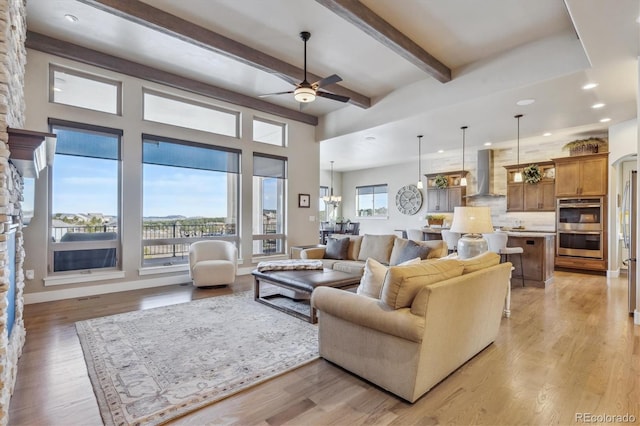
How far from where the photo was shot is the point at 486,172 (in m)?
8.27

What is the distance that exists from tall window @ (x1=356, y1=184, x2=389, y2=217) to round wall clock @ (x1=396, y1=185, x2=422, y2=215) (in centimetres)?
62

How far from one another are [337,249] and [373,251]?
63cm

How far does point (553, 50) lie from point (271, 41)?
3.57 meters

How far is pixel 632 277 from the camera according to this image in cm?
377

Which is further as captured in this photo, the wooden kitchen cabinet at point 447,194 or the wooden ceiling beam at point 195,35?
the wooden kitchen cabinet at point 447,194

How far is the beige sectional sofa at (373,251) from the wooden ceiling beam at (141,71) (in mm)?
3099

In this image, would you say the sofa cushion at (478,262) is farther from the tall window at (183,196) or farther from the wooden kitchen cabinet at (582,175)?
the wooden kitchen cabinet at (582,175)

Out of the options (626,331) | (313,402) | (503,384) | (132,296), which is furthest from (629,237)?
(132,296)

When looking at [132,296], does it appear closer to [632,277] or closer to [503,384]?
[503,384]

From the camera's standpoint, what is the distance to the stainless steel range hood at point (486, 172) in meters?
8.26

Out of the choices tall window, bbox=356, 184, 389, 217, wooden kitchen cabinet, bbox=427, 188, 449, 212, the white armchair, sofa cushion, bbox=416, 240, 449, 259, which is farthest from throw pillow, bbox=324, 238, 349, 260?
tall window, bbox=356, 184, 389, 217

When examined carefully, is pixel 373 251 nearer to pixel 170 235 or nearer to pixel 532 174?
pixel 170 235

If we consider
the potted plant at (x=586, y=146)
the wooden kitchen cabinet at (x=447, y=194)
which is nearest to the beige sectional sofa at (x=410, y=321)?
the potted plant at (x=586, y=146)

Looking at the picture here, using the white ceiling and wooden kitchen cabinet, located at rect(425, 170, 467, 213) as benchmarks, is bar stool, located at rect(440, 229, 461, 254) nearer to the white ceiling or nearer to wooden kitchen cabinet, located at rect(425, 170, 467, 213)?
the white ceiling
